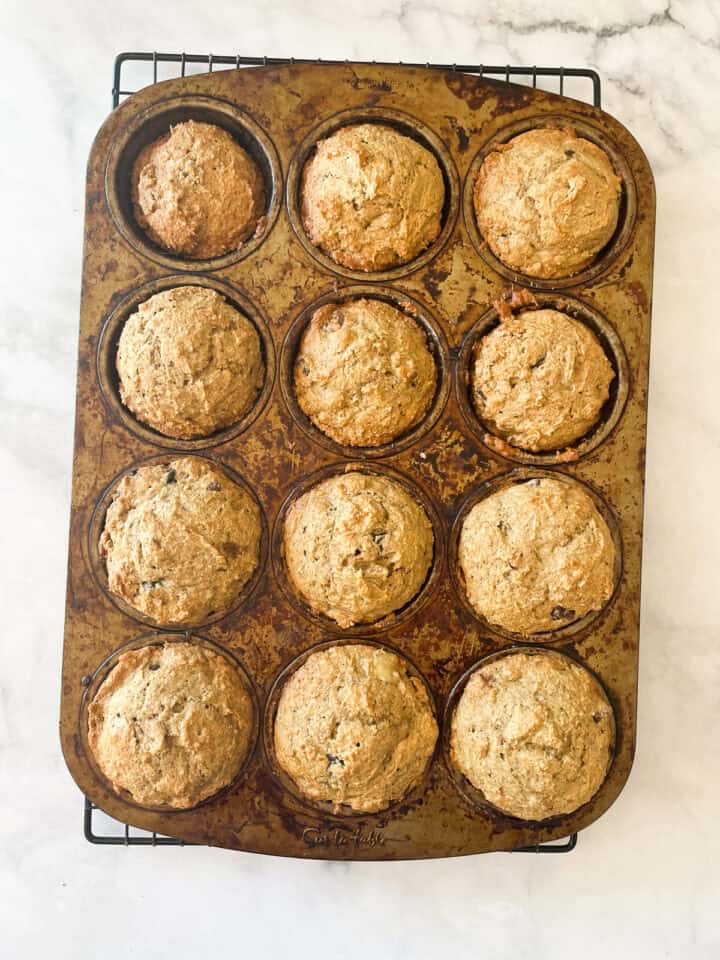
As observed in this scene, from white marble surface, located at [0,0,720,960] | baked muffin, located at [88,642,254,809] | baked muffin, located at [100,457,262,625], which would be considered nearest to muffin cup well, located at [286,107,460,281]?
white marble surface, located at [0,0,720,960]

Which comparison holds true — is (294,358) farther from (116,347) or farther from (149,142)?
(149,142)

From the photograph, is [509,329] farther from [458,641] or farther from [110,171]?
[110,171]

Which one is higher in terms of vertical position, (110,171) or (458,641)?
(110,171)

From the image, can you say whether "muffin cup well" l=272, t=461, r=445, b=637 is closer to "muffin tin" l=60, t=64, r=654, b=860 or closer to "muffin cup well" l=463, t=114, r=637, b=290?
"muffin tin" l=60, t=64, r=654, b=860

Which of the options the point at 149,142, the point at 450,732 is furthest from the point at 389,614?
the point at 149,142

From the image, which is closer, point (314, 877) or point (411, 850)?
point (411, 850)

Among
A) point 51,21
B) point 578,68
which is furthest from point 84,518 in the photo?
point 578,68

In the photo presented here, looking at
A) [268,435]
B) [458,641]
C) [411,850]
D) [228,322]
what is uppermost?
[228,322]
